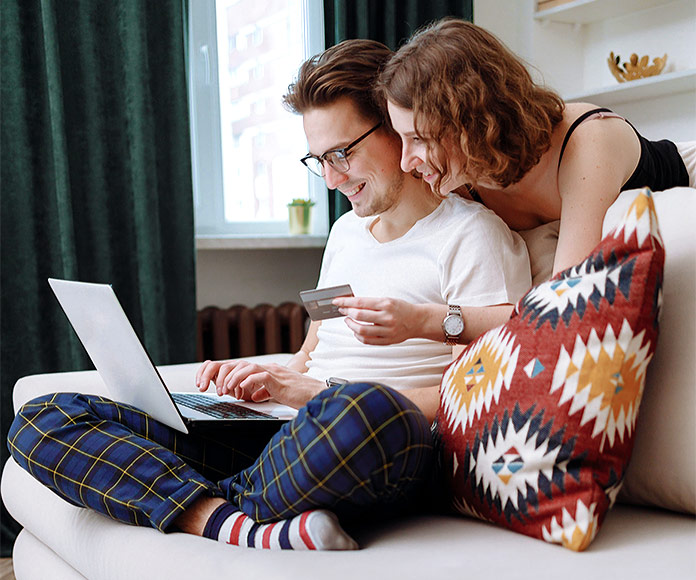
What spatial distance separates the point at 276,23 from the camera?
2.87m

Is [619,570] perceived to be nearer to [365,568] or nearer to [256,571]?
[365,568]

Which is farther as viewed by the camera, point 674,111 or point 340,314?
point 674,111

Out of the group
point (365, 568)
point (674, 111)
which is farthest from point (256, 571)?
point (674, 111)

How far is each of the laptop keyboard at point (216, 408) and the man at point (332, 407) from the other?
35 mm

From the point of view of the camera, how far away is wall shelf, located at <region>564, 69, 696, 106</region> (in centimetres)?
263

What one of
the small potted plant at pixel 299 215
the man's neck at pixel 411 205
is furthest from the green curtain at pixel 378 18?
the man's neck at pixel 411 205

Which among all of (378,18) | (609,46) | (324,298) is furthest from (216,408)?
(609,46)

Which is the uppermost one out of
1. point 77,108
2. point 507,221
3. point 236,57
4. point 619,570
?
point 236,57

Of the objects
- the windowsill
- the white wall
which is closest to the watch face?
the windowsill

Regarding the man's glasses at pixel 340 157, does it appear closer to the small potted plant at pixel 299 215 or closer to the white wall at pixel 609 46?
the small potted plant at pixel 299 215

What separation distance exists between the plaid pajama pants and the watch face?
0.33 m

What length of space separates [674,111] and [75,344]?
230 centimetres

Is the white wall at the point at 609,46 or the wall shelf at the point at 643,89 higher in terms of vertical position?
the white wall at the point at 609,46

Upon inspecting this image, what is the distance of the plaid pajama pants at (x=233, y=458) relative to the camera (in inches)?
33.1
